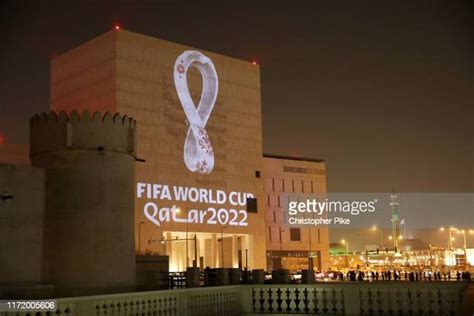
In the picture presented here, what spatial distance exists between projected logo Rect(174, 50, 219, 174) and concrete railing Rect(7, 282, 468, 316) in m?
59.2

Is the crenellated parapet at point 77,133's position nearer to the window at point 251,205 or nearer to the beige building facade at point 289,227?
the window at point 251,205

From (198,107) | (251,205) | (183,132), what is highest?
(198,107)

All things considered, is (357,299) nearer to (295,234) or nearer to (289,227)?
(289,227)

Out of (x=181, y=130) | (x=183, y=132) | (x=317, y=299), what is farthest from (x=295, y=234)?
(x=317, y=299)

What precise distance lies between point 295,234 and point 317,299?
8589cm

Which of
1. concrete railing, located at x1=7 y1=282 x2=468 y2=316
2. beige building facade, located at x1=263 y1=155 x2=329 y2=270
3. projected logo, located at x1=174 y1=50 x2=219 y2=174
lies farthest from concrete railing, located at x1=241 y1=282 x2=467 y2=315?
beige building facade, located at x1=263 y1=155 x2=329 y2=270

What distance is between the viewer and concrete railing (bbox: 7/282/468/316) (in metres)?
18.6

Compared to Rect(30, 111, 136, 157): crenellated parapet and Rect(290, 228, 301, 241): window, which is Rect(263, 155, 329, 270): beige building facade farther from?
Rect(30, 111, 136, 157): crenellated parapet

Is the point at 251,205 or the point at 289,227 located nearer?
the point at 251,205

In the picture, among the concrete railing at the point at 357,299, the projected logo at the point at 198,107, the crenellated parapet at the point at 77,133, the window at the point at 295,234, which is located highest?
the projected logo at the point at 198,107

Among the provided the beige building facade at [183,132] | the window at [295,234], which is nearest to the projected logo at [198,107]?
the beige building facade at [183,132]

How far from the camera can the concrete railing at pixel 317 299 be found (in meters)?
18.6

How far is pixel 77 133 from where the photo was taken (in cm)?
2312

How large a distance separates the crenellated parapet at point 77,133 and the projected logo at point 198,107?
5639cm
